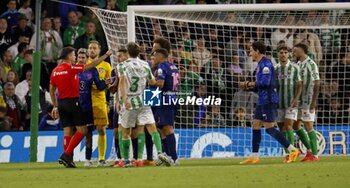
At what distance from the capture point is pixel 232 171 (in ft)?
51.2

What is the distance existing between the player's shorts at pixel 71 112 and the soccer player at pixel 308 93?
4.14m

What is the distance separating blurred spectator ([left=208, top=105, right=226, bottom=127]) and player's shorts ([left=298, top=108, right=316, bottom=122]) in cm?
326

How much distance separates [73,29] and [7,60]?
180 centimetres

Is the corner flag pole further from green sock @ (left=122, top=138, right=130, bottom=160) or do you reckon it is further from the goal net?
green sock @ (left=122, top=138, right=130, bottom=160)

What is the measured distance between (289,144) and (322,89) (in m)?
5.39

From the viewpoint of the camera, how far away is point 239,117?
2370cm

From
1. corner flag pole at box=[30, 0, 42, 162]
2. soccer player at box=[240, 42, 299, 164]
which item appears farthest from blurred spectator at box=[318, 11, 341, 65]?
corner flag pole at box=[30, 0, 42, 162]

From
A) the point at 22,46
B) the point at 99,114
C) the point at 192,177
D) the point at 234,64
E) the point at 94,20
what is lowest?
the point at 192,177

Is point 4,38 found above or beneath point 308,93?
above

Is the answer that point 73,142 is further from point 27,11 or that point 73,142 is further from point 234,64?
point 27,11

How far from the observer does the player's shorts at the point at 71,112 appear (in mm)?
18859

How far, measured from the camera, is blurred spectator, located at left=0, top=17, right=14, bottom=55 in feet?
84.1

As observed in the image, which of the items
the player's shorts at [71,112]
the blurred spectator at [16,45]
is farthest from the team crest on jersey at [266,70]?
the blurred spectator at [16,45]

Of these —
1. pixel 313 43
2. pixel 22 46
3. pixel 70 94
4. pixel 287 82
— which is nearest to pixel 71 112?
pixel 70 94
